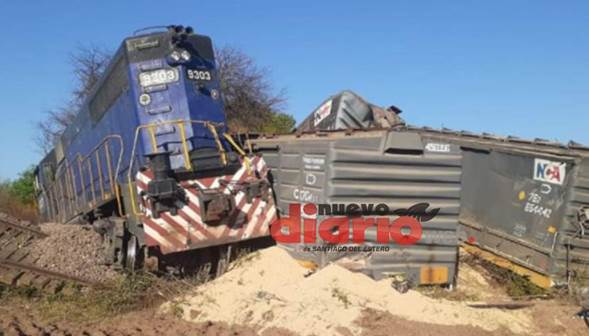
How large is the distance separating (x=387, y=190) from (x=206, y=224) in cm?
249

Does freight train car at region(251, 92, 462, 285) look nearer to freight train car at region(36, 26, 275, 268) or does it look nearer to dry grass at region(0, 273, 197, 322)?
freight train car at region(36, 26, 275, 268)

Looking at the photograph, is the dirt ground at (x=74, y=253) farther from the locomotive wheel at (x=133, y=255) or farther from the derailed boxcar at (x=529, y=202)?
the derailed boxcar at (x=529, y=202)

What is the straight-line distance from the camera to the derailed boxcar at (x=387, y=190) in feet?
23.3

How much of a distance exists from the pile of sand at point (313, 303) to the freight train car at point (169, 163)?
2.44ft

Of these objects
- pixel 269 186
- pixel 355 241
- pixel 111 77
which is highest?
pixel 111 77

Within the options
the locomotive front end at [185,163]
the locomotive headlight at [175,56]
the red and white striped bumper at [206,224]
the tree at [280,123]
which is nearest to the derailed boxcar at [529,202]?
the red and white striped bumper at [206,224]

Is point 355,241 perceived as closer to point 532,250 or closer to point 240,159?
point 240,159

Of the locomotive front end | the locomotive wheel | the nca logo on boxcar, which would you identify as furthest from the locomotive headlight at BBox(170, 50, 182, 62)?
the nca logo on boxcar

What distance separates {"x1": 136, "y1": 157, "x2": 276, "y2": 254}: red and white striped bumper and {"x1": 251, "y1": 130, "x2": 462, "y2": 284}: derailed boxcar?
512 millimetres

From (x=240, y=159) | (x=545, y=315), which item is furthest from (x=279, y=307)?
(x=545, y=315)

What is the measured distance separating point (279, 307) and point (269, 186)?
215cm

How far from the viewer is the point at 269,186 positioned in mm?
7863

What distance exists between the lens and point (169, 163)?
729 centimetres

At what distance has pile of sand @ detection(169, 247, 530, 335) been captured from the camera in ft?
19.3
